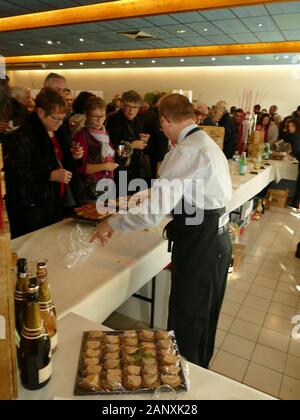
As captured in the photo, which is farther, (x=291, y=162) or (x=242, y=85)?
(x=242, y=85)

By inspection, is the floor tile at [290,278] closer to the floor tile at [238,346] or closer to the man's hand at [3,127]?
the floor tile at [238,346]

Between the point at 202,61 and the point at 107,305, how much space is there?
397 inches

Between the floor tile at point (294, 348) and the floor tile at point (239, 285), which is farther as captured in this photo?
the floor tile at point (239, 285)

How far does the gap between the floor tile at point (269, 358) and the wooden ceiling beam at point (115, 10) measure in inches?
162

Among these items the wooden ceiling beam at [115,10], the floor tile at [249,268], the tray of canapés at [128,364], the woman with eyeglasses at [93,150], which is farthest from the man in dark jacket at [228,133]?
the tray of canapés at [128,364]

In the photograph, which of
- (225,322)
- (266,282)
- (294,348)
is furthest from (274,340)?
(266,282)

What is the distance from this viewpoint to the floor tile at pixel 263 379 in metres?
1.94

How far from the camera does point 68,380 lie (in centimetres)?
85

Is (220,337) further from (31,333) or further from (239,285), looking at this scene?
(31,333)

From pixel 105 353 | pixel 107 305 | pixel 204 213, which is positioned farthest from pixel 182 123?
pixel 105 353

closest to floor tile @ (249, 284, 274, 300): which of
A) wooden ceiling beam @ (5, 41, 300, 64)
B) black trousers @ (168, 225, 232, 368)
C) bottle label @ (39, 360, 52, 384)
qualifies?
black trousers @ (168, 225, 232, 368)

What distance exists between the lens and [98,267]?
1.42 meters

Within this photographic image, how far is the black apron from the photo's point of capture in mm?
1515
